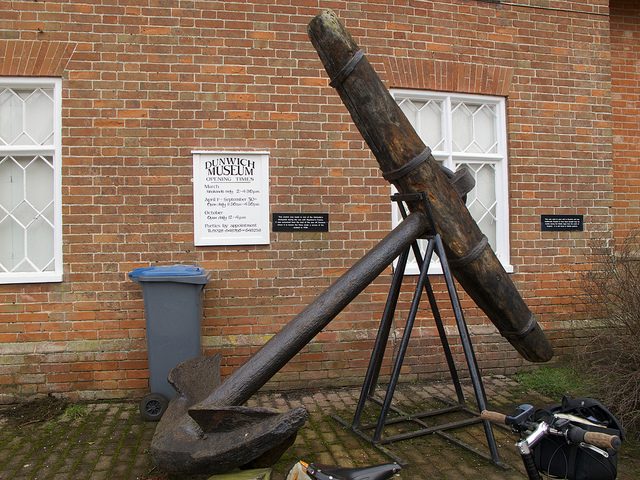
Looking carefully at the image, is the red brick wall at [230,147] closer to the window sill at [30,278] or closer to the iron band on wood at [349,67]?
the window sill at [30,278]

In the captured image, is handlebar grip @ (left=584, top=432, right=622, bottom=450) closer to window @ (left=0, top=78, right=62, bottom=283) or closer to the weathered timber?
the weathered timber

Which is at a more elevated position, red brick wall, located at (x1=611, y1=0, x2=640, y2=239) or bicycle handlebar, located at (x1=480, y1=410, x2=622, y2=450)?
red brick wall, located at (x1=611, y1=0, x2=640, y2=239)

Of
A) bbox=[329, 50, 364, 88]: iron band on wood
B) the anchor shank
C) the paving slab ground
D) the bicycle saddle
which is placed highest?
bbox=[329, 50, 364, 88]: iron band on wood

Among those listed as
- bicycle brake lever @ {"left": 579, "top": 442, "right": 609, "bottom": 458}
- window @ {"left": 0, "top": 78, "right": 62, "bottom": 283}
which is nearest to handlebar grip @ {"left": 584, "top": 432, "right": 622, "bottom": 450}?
bicycle brake lever @ {"left": 579, "top": 442, "right": 609, "bottom": 458}

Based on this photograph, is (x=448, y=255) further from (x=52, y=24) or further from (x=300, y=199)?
(x=52, y=24)

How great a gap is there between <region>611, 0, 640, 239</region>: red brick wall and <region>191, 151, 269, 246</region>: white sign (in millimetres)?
4692

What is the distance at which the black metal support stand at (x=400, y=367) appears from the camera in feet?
11.9

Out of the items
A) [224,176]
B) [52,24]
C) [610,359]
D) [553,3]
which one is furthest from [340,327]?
[553,3]

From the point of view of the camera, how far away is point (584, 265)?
6.17 meters

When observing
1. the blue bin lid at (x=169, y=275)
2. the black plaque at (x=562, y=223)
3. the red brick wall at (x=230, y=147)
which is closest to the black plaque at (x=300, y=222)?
the red brick wall at (x=230, y=147)

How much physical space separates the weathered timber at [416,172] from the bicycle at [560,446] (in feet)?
5.12

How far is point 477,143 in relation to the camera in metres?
6.06

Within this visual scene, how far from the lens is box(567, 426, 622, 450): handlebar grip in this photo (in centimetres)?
192

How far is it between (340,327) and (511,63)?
12.0ft
